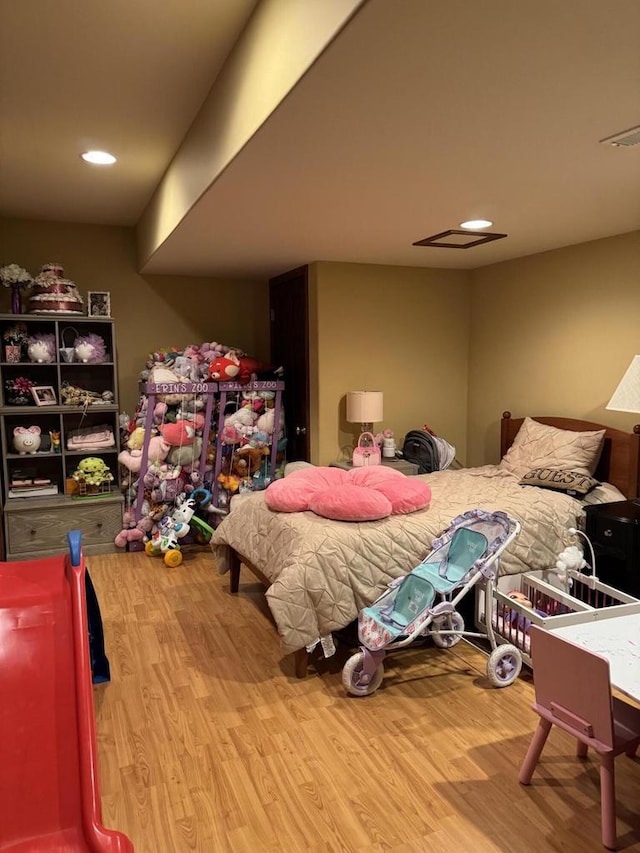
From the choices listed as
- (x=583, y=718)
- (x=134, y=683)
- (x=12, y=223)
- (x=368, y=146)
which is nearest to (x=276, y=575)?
(x=134, y=683)

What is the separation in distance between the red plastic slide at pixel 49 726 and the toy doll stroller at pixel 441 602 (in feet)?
4.23

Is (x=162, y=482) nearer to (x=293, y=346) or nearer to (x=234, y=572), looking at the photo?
(x=234, y=572)

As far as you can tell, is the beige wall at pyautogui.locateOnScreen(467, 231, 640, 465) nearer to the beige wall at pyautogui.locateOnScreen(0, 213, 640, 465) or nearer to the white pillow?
the beige wall at pyautogui.locateOnScreen(0, 213, 640, 465)

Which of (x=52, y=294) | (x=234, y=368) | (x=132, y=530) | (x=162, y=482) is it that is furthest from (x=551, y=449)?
→ (x=52, y=294)

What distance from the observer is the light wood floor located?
2.00m

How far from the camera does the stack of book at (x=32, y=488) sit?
4.71m

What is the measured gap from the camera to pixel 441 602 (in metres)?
2.93

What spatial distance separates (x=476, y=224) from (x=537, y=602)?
2.14 m

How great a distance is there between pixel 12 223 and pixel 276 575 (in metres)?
3.74

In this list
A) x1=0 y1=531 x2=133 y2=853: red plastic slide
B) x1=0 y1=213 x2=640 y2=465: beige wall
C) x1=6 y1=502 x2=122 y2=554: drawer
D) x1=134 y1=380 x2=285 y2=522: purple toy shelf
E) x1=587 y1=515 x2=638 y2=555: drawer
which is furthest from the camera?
x1=134 y1=380 x2=285 y2=522: purple toy shelf

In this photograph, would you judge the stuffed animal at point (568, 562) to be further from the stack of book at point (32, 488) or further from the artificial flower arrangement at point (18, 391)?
the artificial flower arrangement at point (18, 391)

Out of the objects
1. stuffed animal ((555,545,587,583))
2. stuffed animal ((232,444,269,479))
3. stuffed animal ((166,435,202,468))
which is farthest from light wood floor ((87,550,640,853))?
stuffed animal ((232,444,269,479))

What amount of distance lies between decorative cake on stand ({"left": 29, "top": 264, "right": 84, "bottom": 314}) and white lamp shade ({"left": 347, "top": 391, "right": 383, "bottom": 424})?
229 centimetres

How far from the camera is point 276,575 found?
309 cm
